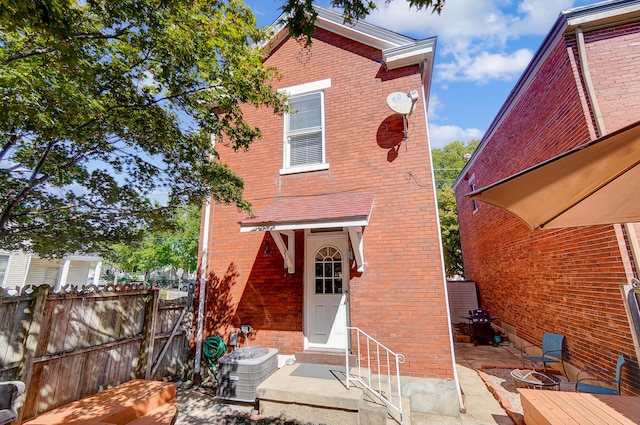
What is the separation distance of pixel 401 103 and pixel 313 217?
3.08m

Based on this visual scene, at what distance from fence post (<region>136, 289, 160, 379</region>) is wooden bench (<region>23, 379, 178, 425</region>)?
824mm

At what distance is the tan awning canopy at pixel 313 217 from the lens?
452 centimetres

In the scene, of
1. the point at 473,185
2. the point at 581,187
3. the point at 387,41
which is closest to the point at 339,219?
the point at 581,187

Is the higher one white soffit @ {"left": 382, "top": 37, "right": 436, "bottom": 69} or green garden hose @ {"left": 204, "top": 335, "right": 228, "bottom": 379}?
white soffit @ {"left": 382, "top": 37, "right": 436, "bottom": 69}

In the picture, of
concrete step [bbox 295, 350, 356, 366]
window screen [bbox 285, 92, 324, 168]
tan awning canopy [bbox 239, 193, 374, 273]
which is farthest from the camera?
window screen [bbox 285, 92, 324, 168]

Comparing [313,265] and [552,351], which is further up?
[313,265]

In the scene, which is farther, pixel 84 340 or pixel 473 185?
pixel 473 185

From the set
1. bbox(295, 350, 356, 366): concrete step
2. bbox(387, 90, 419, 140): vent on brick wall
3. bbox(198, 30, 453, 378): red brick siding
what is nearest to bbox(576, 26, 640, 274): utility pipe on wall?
bbox(198, 30, 453, 378): red brick siding

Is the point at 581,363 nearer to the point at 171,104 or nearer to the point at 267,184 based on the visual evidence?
the point at 267,184

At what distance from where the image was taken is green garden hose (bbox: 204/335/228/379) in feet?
18.8

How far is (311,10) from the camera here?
279cm

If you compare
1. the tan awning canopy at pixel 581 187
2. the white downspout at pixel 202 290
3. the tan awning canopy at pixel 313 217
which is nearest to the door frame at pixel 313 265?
the tan awning canopy at pixel 313 217

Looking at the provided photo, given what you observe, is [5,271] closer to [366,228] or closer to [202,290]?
[202,290]

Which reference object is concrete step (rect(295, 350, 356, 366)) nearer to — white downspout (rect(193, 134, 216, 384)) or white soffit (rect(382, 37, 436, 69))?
white downspout (rect(193, 134, 216, 384))
